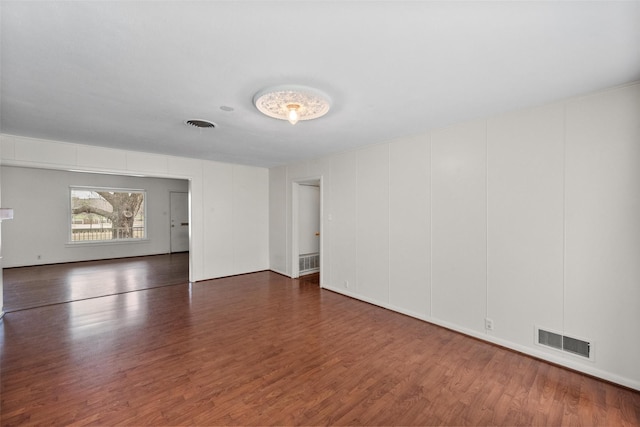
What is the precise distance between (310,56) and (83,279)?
658cm

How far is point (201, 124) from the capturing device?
322 cm

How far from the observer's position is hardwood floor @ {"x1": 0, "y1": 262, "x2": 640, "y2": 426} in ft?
6.35

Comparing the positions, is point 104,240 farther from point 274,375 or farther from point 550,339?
point 550,339

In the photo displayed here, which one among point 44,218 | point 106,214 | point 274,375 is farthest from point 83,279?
point 274,375

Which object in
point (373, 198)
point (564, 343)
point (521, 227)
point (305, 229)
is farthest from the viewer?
point (305, 229)

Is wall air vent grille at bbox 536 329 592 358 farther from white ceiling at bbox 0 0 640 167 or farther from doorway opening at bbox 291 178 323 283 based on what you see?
doorway opening at bbox 291 178 323 283

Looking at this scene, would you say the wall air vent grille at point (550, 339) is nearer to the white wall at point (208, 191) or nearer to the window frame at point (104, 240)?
the white wall at point (208, 191)

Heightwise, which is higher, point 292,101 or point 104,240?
point 292,101

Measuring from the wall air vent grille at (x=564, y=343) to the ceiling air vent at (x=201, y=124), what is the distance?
4127mm

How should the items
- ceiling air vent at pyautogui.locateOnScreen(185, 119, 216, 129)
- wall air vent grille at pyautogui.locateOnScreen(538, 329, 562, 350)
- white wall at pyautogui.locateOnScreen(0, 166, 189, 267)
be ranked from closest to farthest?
wall air vent grille at pyautogui.locateOnScreen(538, 329, 562, 350), ceiling air vent at pyautogui.locateOnScreen(185, 119, 216, 129), white wall at pyautogui.locateOnScreen(0, 166, 189, 267)

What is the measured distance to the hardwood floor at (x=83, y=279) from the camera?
448 centimetres

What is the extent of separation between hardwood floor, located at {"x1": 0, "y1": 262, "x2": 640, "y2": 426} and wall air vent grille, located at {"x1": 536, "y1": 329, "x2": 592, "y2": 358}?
19 cm

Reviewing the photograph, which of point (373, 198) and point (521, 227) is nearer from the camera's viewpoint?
point (521, 227)

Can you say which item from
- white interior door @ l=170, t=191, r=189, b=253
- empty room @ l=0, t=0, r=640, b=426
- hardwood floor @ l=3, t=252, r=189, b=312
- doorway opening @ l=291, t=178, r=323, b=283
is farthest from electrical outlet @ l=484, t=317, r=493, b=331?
white interior door @ l=170, t=191, r=189, b=253
